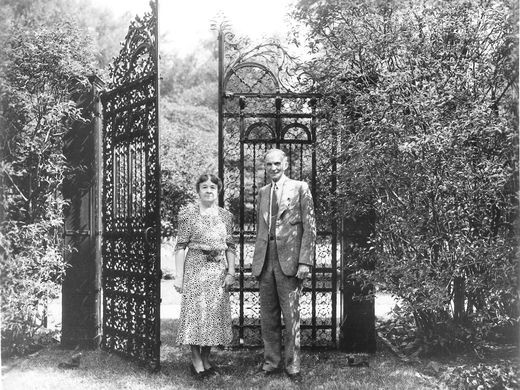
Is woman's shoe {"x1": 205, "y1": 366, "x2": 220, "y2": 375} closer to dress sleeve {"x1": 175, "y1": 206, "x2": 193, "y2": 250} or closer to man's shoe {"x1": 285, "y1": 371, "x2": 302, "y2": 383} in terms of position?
man's shoe {"x1": 285, "y1": 371, "x2": 302, "y2": 383}

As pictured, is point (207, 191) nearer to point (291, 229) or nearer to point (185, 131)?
point (291, 229)

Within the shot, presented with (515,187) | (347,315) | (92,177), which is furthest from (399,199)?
(92,177)

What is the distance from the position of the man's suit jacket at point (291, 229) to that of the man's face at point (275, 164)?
109 millimetres

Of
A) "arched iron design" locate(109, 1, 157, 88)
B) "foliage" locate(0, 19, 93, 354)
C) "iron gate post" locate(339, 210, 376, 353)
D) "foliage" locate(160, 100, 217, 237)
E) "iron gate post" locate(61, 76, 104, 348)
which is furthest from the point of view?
"foliage" locate(160, 100, 217, 237)

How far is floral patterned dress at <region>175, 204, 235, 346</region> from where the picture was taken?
4.83 meters

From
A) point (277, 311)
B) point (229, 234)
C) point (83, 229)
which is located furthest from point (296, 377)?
point (83, 229)

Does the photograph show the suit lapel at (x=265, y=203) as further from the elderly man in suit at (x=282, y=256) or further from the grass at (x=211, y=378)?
the grass at (x=211, y=378)

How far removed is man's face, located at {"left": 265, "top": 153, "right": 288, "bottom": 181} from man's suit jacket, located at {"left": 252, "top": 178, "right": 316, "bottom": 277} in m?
0.11

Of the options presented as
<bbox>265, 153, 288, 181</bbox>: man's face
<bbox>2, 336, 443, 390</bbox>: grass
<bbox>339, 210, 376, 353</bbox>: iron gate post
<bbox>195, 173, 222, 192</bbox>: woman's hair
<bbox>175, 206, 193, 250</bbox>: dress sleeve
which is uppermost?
<bbox>265, 153, 288, 181</bbox>: man's face

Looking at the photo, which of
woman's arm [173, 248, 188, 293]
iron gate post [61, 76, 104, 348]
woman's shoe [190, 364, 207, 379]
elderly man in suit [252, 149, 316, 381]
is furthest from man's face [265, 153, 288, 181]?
iron gate post [61, 76, 104, 348]

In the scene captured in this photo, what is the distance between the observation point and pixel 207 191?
492cm

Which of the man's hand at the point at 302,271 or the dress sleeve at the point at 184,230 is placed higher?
the dress sleeve at the point at 184,230

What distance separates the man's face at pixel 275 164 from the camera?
4922 mm

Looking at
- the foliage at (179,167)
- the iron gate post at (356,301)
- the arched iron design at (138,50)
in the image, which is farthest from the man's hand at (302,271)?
the foliage at (179,167)
